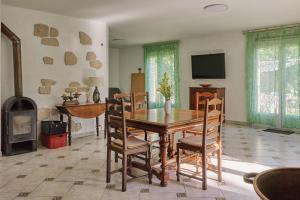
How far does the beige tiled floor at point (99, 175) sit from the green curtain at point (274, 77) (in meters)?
0.99

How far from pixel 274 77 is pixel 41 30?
4642 millimetres

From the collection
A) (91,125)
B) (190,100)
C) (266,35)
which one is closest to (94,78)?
(91,125)

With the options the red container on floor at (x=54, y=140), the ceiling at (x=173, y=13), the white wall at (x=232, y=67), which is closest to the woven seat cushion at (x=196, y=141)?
the ceiling at (x=173, y=13)

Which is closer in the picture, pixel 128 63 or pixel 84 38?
pixel 84 38

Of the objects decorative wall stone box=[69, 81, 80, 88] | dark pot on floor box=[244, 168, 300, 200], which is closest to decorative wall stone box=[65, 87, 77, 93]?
decorative wall stone box=[69, 81, 80, 88]

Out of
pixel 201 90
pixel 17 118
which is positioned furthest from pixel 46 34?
pixel 201 90

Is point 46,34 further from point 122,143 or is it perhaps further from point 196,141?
point 196,141

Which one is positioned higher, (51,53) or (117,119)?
(51,53)

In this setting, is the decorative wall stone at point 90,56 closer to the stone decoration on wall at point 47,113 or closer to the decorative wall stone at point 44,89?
the decorative wall stone at point 44,89

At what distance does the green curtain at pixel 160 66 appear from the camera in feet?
24.6

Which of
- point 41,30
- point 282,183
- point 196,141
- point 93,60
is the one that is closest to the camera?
point 282,183

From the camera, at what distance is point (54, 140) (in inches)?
168

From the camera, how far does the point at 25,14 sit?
4262 millimetres

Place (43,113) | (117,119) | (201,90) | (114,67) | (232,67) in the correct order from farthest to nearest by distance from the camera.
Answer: (114,67), (201,90), (232,67), (43,113), (117,119)
